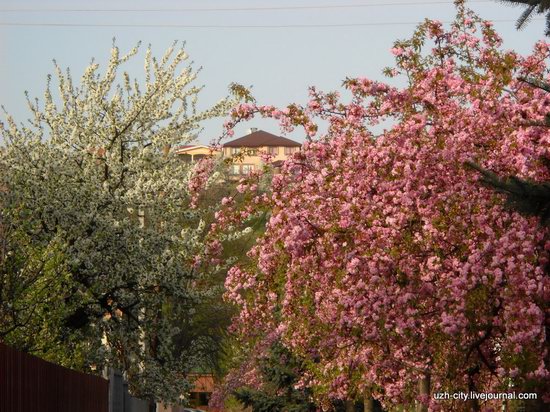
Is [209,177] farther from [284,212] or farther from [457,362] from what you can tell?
Answer: [457,362]

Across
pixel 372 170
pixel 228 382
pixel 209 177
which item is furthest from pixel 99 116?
pixel 228 382

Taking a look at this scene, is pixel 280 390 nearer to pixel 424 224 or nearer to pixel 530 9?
pixel 424 224

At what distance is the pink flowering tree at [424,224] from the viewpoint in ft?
59.5

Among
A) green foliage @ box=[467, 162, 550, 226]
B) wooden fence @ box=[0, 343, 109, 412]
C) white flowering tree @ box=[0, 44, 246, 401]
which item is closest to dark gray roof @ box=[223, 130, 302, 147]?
white flowering tree @ box=[0, 44, 246, 401]

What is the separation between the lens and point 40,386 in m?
10.8

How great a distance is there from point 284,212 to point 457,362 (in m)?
3.61

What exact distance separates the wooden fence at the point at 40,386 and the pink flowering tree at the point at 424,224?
5.52 meters

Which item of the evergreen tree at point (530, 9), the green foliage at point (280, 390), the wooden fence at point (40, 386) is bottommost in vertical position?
the wooden fence at point (40, 386)

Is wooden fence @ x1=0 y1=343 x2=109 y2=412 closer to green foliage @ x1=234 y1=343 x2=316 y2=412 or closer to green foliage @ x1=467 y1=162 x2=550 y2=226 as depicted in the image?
green foliage @ x1=467 y1=162 x2=550 y2=226

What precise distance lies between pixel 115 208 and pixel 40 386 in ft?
44.9

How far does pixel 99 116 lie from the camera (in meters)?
26.1

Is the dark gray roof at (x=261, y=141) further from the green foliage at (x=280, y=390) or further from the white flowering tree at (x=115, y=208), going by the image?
the white flowering tree at (x=115, y=208)

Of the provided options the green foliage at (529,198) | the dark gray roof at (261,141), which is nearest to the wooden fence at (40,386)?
the green foliage at (529,198)

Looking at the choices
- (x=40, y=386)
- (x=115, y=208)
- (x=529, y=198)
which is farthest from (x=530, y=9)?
(x=115, y=208)
